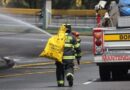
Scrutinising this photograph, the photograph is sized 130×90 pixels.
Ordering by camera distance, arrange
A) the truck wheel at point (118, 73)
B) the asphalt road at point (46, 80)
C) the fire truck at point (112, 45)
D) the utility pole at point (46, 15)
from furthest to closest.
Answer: the utility pole at point (46, 15) < the truck wheel at point (118, 73) < the fire truck at point (112, 45) < the asphalt road at point (46, 80)

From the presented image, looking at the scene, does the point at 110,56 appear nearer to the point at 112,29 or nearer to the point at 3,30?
the point at 112,29

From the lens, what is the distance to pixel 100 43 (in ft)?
64.0

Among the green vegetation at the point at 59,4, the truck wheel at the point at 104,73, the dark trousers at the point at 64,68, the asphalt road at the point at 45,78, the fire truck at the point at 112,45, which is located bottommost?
the asphalt road at the point at 45,78

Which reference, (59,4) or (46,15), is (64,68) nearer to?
(46,15)

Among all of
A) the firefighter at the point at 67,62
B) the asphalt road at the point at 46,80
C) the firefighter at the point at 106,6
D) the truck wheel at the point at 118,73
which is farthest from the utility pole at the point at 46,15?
the firefighter at the point at 67,62

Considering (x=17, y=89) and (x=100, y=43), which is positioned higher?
(x=100, y=43)

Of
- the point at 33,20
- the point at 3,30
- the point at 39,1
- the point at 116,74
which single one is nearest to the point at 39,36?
the point at 3,30

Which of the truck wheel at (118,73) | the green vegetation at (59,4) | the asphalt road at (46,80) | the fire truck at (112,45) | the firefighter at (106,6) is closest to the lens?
the asphalt road at (46,80)

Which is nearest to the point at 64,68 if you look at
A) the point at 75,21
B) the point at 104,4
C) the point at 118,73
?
the point at 118,73

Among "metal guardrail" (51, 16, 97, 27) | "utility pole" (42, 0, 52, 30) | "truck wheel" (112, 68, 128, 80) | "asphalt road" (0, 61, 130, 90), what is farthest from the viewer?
"metal guardrail" (51, 16, 97, 27)

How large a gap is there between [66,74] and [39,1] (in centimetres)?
6283

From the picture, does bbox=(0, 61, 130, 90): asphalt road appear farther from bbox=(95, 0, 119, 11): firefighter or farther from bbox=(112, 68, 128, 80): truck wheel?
bbox=(95, 0, 119, 11): firefighter

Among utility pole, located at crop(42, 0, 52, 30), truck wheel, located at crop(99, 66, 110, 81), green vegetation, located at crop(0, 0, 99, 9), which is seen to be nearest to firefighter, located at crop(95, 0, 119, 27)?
truck wheel, located at crop(99, 66, 110, 81)

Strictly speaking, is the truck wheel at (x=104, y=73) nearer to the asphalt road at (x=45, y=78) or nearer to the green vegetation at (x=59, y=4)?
the asphalt road at (x=45, y=78)
